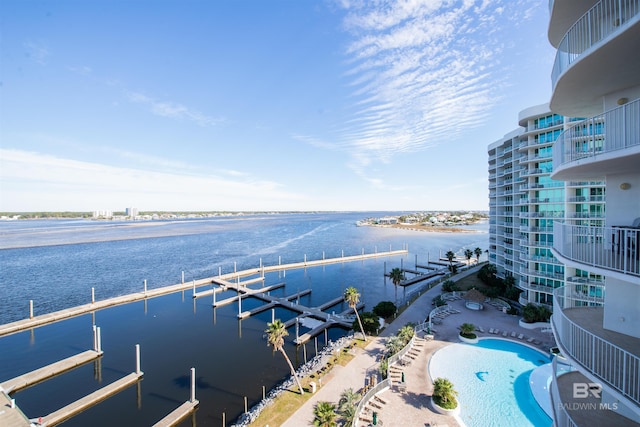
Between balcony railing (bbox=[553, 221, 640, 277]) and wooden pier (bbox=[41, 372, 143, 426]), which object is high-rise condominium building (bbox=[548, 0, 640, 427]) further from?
wooden pier (bbox=[41, 372, 143, 426])

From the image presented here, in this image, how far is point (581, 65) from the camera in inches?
291

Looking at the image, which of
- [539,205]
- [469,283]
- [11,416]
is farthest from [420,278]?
[11,416]

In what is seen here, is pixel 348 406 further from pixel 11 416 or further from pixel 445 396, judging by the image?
pixel 11 416

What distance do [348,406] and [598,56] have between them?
2105 cm

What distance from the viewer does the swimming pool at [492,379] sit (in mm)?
18641

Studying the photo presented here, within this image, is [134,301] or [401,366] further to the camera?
[134,301]

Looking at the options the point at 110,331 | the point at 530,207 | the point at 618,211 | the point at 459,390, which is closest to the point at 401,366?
the point at 459,390

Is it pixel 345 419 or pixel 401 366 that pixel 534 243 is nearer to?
pixel 401 366

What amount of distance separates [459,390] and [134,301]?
50259mm

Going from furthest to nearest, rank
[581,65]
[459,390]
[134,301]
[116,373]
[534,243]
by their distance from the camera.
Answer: [134,301]
[534,243]
[116,373]
[459,390]
[581,65]

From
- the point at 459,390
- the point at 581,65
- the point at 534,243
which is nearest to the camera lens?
the point at 581,65

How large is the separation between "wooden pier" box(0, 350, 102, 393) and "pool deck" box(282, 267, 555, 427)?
2553 cm

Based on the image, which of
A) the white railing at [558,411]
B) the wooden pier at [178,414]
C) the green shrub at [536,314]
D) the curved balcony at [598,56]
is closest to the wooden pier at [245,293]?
the wooden pier at [178,414]

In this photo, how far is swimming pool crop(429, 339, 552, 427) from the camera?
1864cm
